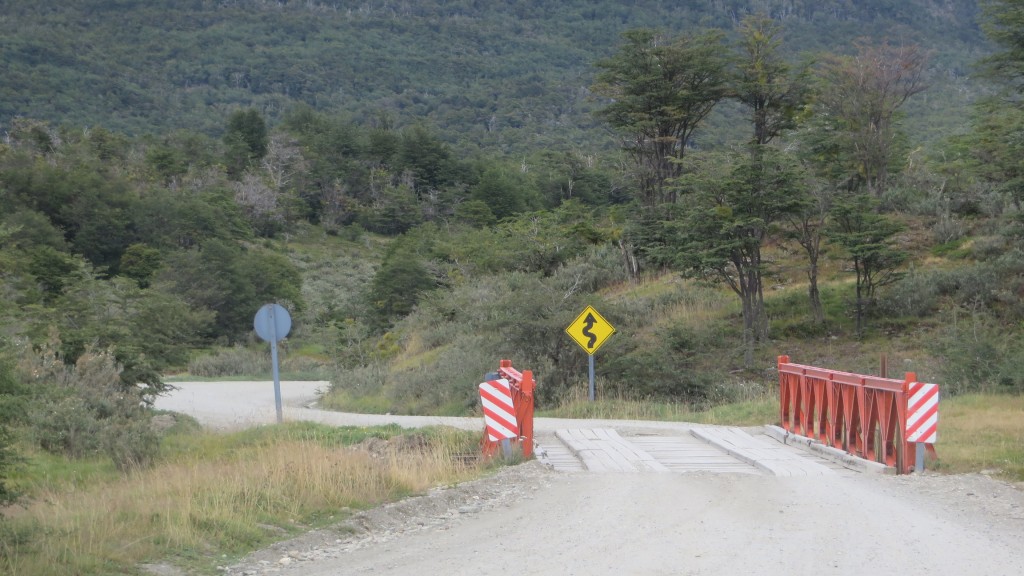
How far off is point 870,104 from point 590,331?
1643 cm

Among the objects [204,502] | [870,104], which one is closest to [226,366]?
[870,104]

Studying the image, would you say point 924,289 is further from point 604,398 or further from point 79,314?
point 79,314

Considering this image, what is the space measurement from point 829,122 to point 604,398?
52.2 feet

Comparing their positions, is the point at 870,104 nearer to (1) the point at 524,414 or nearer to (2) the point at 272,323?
(2) the point at 272,323

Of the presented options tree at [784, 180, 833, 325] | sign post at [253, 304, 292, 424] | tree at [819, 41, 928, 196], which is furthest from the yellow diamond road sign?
tree at [819, 41, 928, 196]

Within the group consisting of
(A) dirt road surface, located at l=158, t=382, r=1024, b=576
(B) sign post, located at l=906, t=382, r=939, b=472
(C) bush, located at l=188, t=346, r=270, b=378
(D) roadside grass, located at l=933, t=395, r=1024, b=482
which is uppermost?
(B) sign post, located at l=906, t=382, r=939, b=472

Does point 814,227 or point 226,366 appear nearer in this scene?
point 814,227

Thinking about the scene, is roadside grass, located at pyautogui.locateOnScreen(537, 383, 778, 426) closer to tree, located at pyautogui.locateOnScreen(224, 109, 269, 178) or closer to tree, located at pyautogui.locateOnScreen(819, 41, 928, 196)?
tree, located at pyautogui.locateOnScreen(819, 41, 928, 196)

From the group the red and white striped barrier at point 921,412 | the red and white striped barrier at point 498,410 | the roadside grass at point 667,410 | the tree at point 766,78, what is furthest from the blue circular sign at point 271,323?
→ the tree at point 766,78

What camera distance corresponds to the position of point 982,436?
14.1 m

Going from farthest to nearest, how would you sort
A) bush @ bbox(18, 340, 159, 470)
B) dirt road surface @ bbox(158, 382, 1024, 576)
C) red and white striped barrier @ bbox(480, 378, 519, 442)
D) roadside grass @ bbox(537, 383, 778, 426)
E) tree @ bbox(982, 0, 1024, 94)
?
tree @ bbox(982, 0, 1024, 94)
roadside grass @ bbox(537, 383, 778, 426)
bush @ bbox(18, 340, 159, 470)
red and white striped barrier @ bbox(480, 378, 519, 442)
dirt road surface @ bbox(158, 382, 1024, 576)

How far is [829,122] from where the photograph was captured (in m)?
33.7

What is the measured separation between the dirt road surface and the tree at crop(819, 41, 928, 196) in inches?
901

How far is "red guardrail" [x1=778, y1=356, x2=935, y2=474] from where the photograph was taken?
11.7 m
